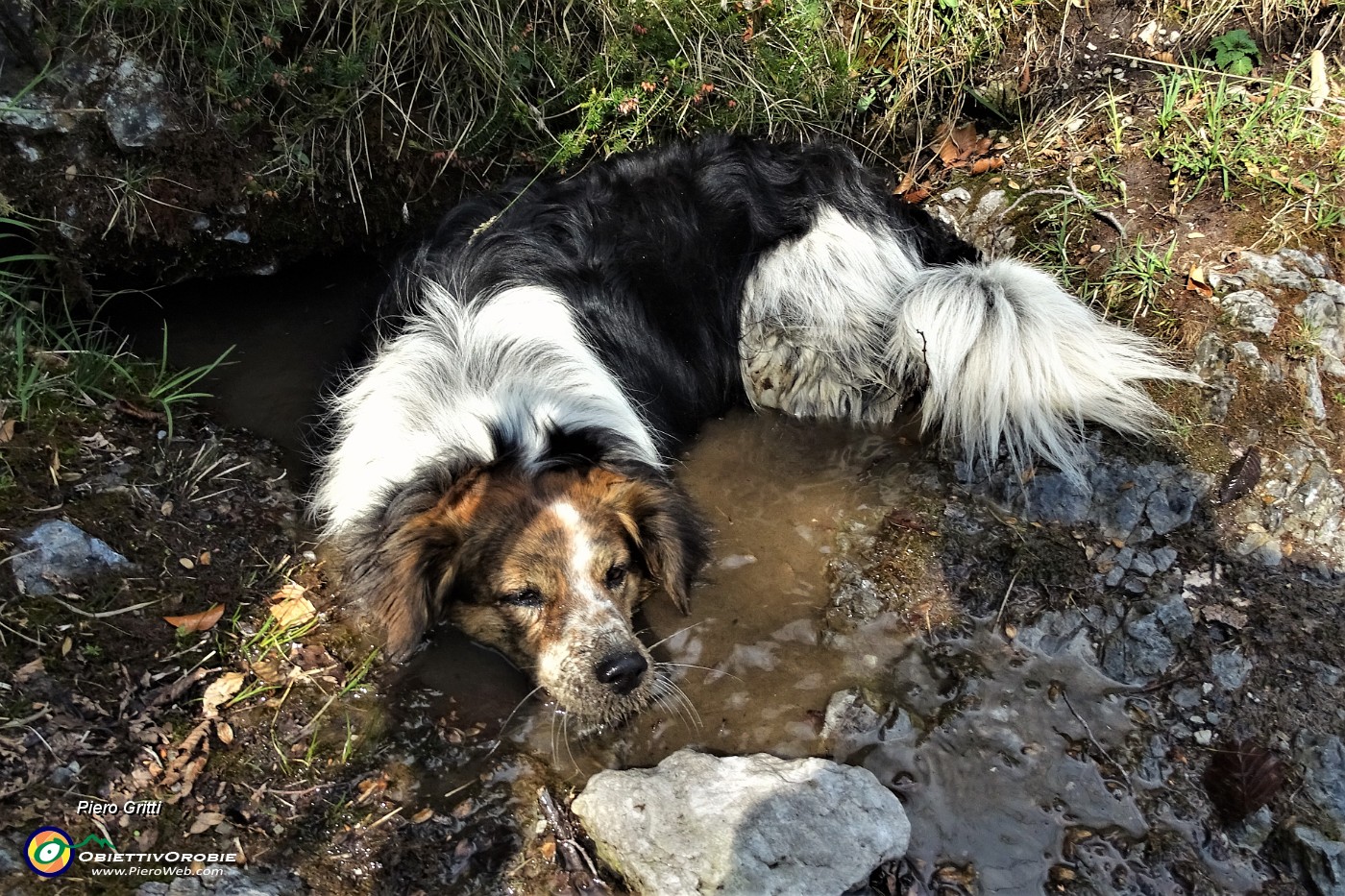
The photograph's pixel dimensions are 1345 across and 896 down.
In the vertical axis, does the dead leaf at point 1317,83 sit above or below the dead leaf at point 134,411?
above

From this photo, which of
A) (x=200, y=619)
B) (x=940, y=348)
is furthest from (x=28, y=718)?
(x=940, y=348)

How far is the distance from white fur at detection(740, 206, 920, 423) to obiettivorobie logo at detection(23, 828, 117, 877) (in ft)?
8.04

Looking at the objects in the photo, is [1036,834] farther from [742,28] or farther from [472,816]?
[742,28]

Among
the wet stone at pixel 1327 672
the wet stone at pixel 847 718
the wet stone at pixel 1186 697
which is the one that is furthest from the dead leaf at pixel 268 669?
the wet stone at pixel 1327 672

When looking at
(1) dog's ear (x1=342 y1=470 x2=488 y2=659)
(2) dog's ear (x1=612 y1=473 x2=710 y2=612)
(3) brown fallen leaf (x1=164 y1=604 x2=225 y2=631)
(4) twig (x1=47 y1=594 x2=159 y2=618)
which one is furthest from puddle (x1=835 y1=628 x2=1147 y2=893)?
(4) twig (x1=47 y1=594 x2=159 y2=618)

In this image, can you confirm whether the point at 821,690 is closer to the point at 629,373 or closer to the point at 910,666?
the point at 910,666

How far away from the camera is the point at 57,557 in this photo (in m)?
2.32

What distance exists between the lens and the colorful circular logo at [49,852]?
1.84 m

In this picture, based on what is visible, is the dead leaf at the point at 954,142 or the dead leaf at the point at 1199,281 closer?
the dead leaf at the point at 1199,281

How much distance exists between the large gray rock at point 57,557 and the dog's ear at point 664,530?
137 cm

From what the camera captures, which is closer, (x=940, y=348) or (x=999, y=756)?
(x=999, y=756)

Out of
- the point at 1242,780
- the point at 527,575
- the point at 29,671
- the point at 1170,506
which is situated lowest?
the point at 29,671

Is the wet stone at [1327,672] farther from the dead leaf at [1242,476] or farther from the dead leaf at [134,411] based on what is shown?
the dead leaf at [134,411]

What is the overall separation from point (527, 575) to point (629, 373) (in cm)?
88
